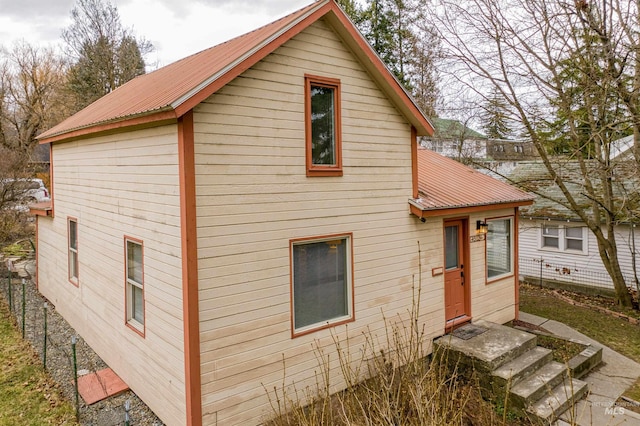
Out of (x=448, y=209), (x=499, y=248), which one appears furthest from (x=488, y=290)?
(x=448, y=209)

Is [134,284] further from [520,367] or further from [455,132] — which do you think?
[455,132]

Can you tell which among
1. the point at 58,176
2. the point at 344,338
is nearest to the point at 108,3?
the point at 58,176

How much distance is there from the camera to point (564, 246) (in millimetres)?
17234

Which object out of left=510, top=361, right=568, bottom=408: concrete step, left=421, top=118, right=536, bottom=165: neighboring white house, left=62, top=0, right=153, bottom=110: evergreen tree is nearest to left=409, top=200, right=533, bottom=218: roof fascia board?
left=510, top=361, right=568, bottom=408: concrete step

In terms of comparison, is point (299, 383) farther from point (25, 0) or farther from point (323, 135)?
point (25, 0)

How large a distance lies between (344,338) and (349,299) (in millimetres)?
665

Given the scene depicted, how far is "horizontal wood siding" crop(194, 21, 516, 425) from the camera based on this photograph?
569 cm

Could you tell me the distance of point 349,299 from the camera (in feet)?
23.7

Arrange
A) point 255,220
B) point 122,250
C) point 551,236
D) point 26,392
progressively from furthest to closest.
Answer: point 551,236 → point 26,392 → point 122,250 → point 255,220

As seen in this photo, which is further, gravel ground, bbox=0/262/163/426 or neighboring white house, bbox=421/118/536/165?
neighboring white house, bbox=421/118/536/165

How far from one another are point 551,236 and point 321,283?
47.7ft

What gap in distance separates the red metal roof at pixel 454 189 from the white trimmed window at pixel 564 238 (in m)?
7.96

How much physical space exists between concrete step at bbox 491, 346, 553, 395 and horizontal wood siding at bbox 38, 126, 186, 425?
16.6ft

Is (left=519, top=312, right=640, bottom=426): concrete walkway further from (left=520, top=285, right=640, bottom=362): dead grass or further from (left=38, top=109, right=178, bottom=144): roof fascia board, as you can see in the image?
(left=38, top=109, right=178, bottom=144): roof fascia board
